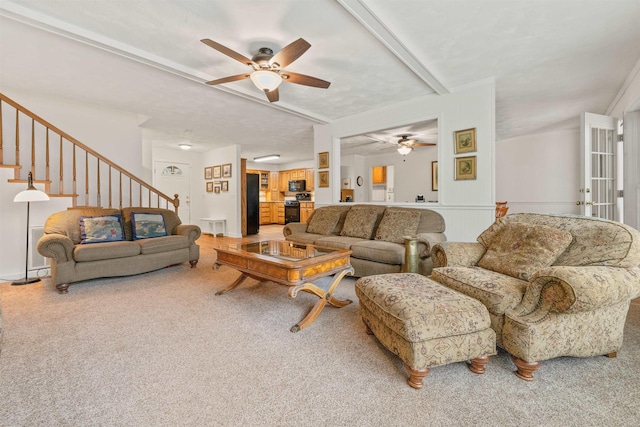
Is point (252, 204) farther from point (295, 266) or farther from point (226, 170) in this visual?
point (295, 266)

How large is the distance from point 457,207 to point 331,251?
2030 mm

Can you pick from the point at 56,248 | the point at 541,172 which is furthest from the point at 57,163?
the point at 541,172

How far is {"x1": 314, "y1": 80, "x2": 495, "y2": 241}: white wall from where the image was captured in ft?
11.3

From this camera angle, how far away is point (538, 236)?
2.04m

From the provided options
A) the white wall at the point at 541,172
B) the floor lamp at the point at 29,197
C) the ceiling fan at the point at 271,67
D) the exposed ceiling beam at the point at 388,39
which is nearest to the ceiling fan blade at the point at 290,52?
the ceiling fan at the point at 271,67

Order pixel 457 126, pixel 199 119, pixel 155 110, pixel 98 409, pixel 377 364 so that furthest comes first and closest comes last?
pixel 199 119 < pixel 155 110 < pixel 457 126 < pixel 377 364 < pixel 98 409

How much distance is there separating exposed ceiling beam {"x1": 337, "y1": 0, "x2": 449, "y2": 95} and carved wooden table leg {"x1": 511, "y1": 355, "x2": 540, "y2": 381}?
2480 millimetres

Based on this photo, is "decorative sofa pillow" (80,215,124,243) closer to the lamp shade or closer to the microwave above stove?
the lamp shade

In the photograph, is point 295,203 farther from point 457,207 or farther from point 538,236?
point 538,236

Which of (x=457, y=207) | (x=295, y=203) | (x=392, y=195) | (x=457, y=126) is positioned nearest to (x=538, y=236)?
(x=457, y=207)

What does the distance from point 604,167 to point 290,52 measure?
413 centimetres

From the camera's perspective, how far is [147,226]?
403 centimetres

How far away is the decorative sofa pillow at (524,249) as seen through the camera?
6.31 feet

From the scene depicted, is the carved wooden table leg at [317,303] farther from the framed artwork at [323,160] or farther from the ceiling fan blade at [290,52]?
the framed artwork at [323,160]
